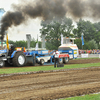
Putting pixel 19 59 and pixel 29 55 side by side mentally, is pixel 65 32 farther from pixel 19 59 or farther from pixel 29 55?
pixel 19 59

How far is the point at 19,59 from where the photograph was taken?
70.2 feet

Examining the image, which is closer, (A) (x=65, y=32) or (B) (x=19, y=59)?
(B) (x=19, y=59)

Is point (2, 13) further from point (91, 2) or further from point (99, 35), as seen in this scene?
point (99, 35)

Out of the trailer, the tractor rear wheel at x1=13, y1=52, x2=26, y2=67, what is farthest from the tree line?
the tractor rear wheel at x1=13, y1=52, x2=26, y2=67

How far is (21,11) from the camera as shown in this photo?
794 inches

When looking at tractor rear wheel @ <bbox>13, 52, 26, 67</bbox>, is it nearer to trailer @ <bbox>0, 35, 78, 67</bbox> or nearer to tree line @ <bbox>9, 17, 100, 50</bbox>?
trailer @ <bbox>0, 35, 78, 67</bbox>

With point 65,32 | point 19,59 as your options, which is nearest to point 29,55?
point 19,59

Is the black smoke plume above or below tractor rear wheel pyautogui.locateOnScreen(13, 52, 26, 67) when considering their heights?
above

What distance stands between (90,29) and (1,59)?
58.2 metres

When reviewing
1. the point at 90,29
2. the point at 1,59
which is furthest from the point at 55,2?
the point at 90,29

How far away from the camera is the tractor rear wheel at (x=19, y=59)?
2095 cm

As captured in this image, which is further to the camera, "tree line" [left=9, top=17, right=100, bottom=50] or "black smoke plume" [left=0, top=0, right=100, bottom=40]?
"tree line" [left=9, top=17, right=100, bottom=50]

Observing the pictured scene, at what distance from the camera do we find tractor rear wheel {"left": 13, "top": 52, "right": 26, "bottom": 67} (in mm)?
20953

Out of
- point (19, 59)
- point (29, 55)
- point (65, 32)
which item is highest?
point (65, 32)
